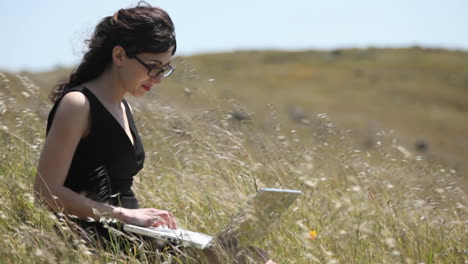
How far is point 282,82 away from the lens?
221 ft

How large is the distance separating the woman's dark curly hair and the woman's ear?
0.02 meters

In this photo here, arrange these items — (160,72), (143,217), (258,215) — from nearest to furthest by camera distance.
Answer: (258,215), (143,217), (160,72)

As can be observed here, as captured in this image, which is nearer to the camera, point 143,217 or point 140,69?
point 143,217

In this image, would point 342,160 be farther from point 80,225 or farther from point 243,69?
point 243,69

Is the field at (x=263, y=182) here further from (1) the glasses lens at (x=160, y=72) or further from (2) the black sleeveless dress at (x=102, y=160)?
(1) the glasses lens at (x=160, y=72)

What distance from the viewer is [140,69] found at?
2.86 meters

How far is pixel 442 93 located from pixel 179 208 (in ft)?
215

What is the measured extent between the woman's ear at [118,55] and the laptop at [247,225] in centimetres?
76

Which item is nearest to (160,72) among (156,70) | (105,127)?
(156,70)

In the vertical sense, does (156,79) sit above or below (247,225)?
above

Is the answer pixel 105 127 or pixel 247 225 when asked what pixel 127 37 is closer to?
pixel 105 127

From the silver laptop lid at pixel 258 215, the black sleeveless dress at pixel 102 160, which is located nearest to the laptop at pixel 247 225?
the silver laptop lid at pixel 258 215

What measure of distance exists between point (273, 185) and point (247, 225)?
123cm

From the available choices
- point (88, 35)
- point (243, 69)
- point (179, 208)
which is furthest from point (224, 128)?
point (243, 69)
